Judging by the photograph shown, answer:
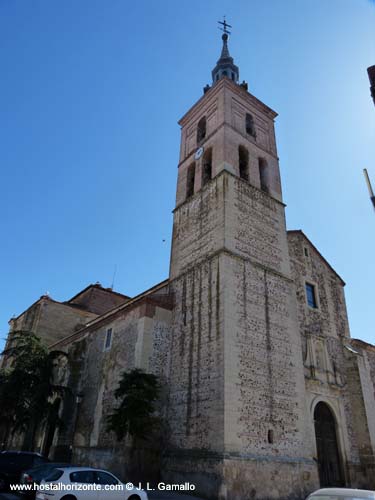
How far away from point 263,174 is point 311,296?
7756 millimetres

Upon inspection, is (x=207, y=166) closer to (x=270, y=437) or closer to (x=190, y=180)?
(x=190, y=180)

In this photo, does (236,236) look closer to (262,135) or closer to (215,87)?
(262,135)

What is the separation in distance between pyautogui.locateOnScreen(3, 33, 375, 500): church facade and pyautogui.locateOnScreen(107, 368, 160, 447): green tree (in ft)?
4.40

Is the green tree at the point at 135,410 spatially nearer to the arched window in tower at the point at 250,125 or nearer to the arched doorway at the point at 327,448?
the arched doorway at the point at 327,448

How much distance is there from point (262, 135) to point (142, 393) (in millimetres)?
17740

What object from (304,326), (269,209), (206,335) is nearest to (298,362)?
(304,326)

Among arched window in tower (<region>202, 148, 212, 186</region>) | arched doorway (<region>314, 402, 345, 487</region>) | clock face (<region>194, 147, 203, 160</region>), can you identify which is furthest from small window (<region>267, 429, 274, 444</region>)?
clock face (<region>194, 147, 203, 160</region>)

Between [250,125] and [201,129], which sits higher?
[201,129]

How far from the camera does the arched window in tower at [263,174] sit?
859 inches

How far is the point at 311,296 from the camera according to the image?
2067cm

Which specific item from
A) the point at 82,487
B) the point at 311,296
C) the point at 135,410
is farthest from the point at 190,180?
the point at 82,487

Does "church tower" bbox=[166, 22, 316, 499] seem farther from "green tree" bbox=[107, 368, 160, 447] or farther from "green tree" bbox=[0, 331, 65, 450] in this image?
"green tree" bbox=[0, 331, 65, 450]

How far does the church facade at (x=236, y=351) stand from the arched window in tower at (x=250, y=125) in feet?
0.27

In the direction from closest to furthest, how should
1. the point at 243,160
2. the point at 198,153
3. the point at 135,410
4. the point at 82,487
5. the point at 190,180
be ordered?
the point at 82,487 → the point at 135,410 → the point at 243,160 → the point at 198,153 → the point at 190,180
